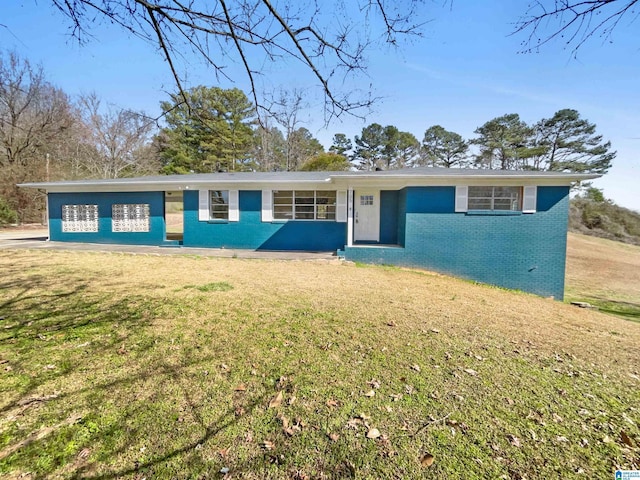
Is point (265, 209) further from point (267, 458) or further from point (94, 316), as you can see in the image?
point (267, 458)

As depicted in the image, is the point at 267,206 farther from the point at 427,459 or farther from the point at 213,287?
the point at 427,459

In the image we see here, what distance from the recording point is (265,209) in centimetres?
1143

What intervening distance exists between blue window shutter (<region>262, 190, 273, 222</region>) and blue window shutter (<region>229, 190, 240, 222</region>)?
106 cm

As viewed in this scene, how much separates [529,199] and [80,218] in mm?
17545

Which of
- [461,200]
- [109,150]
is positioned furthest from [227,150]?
[461,200]

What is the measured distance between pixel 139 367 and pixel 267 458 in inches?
68.8

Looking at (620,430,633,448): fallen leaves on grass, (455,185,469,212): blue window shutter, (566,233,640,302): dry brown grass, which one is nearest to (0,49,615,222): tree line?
(455,185,469,212): blue window shutter

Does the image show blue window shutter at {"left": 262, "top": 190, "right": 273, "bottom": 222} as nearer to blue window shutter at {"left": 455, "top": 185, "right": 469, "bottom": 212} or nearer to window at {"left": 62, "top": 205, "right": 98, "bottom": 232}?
blue window shutter at {"left": 455, "top": 185, "right": 469, "bottom": 212}

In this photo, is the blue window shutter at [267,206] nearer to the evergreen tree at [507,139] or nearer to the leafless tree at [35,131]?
the leafless tree at [35,131]

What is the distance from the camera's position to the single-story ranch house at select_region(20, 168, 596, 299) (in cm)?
940

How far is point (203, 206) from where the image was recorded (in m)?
11.8

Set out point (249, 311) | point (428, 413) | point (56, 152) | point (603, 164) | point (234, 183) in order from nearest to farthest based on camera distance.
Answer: point (428, 413) < point (249, 311) < point (234, 183) < point (56, 152) < point (603, 164)

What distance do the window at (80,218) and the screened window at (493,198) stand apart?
15.1 meters

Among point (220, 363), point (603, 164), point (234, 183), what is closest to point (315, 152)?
point (234, 183)
